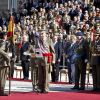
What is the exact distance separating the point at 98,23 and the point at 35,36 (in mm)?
9866

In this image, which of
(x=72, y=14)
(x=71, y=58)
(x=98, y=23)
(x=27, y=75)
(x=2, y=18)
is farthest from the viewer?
(x=2, y=18)

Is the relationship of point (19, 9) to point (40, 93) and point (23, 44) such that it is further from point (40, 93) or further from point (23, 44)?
point (40, 93)

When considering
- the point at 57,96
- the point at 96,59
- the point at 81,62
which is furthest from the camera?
the point at 81,62

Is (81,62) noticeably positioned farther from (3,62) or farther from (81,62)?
(3,62)

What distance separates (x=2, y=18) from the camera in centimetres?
3659

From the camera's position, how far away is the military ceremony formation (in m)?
18.0

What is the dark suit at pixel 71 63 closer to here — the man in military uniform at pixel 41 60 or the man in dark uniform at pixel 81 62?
the man in dark uniform at pixel 81 62

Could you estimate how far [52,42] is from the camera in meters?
19.2

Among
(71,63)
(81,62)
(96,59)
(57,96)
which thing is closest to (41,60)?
(57,96)

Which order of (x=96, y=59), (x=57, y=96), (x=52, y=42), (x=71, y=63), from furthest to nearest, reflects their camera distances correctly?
(x=71, y=63), (x=96, y=59), (x=52, y=42), (x=57, y=96)

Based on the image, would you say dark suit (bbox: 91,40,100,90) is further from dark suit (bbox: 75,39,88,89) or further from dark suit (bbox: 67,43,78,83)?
dark suit (bbox: 67,43,78,83)

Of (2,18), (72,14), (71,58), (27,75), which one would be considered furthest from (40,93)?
(2,18)

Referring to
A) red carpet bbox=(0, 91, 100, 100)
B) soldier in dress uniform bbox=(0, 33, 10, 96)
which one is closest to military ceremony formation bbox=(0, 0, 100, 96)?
soldier in dress uniform bbox=(0, 33, 10, 96)

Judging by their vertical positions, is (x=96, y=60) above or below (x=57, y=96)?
above
